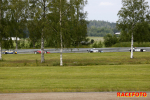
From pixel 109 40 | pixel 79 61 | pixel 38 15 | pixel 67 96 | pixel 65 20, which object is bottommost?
pixel 79 61

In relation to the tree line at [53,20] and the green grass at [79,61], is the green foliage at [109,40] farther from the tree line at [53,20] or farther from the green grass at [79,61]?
the tree line at [53,20]

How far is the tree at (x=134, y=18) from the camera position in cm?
3158

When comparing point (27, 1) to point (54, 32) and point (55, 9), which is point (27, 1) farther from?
point (54, 32)

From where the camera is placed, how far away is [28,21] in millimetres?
26141

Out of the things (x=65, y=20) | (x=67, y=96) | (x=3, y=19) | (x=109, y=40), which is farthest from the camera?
(x=109, y=40)

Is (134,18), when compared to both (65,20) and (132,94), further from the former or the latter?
(132,94)

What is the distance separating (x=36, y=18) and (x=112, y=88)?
58.1ft

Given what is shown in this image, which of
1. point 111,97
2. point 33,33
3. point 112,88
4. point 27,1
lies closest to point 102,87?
point 112,88

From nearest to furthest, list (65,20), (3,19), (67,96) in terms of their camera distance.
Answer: (67,96) → (65,20) → (3,19)

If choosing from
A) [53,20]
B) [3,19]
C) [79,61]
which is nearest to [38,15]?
[53,20]

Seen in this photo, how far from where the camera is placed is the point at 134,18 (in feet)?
106

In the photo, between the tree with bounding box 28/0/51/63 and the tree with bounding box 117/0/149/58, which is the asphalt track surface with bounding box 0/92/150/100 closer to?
the tree with bounding box 28/0/51/63

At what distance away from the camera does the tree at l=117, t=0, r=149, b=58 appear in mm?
31578

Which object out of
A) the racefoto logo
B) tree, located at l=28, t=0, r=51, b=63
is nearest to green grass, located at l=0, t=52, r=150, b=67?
tree, located at l=28, t=0, r=51, b=63
